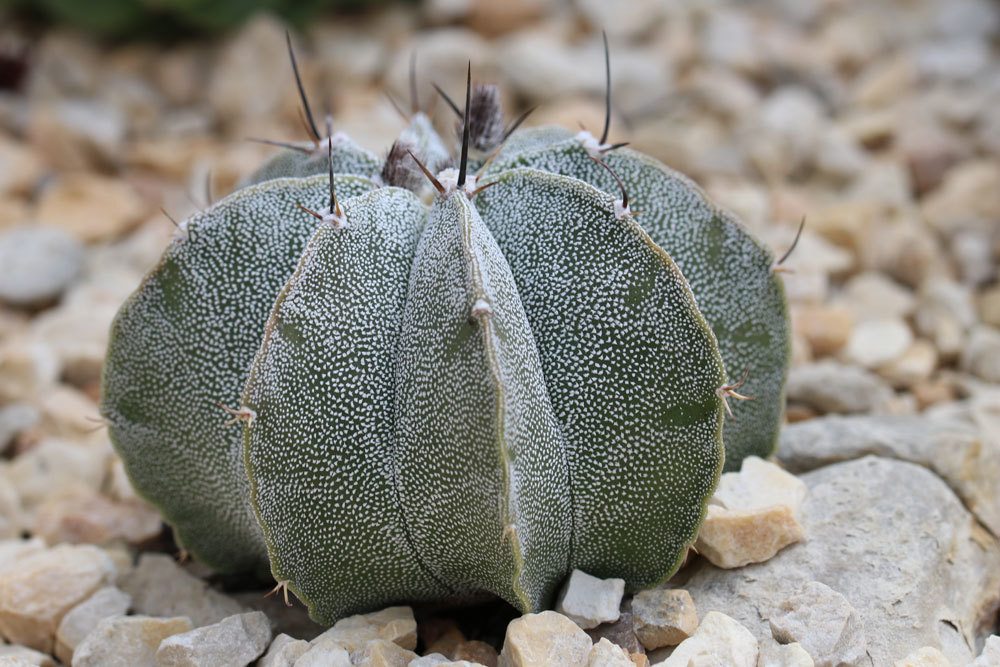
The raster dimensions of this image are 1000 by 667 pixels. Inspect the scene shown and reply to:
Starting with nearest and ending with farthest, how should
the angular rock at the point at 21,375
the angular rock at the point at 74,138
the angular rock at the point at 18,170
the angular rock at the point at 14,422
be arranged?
the angular rock at the point at 14,422, the angular rock at the point at 21,375, the angular rock at the point at 18,170, the angular rock at the point at 74,138

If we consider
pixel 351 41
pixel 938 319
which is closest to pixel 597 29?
pixel 351 41

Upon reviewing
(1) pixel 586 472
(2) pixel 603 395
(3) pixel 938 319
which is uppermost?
(2) pixel 603 395

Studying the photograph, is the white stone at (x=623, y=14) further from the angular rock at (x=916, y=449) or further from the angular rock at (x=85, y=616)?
the angular rock at (x=85, y=616)

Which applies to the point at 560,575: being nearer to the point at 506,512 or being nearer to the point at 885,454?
the point at 506,512

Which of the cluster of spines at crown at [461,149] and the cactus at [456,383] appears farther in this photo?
the cluster of spines at crown at [461,149]

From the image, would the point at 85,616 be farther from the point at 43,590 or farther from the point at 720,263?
the point at 720,263

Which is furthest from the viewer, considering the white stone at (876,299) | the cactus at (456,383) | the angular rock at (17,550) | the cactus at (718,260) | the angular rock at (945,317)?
the white stone at (876,299)

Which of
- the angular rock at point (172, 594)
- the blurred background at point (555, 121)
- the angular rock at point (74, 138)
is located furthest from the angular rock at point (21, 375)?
the angular rock at point (74, 138)
